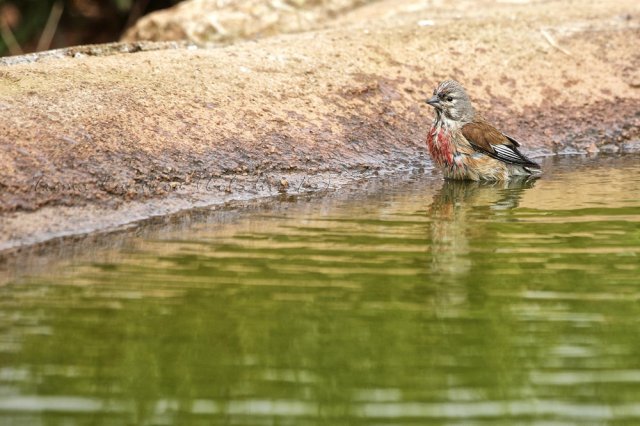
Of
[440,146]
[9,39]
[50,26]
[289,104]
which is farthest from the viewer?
[50,26]

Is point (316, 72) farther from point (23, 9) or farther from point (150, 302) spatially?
point (23, 9)

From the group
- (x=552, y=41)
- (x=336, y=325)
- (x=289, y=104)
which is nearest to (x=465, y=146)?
(x=289, y=104)

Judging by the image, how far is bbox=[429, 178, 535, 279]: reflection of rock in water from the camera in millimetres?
6676

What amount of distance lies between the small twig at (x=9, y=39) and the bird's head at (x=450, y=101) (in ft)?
28.9

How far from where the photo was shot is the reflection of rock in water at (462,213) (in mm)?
6676

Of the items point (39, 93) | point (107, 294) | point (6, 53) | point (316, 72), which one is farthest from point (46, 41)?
point (107, 294)

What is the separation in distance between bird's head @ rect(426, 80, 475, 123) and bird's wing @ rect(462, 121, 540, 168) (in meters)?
0.13

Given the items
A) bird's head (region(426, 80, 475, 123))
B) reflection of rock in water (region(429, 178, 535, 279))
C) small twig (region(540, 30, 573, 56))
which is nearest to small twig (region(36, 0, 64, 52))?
small twig (region(540, 30, 573, 56))

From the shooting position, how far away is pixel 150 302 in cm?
569

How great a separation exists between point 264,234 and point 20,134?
6.80ft

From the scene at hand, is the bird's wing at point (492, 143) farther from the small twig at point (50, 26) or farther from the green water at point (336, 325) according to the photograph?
the small twig at point (50, 26)

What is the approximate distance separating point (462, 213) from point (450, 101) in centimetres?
213

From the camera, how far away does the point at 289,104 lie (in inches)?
412

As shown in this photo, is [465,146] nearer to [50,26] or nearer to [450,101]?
[450,101]
